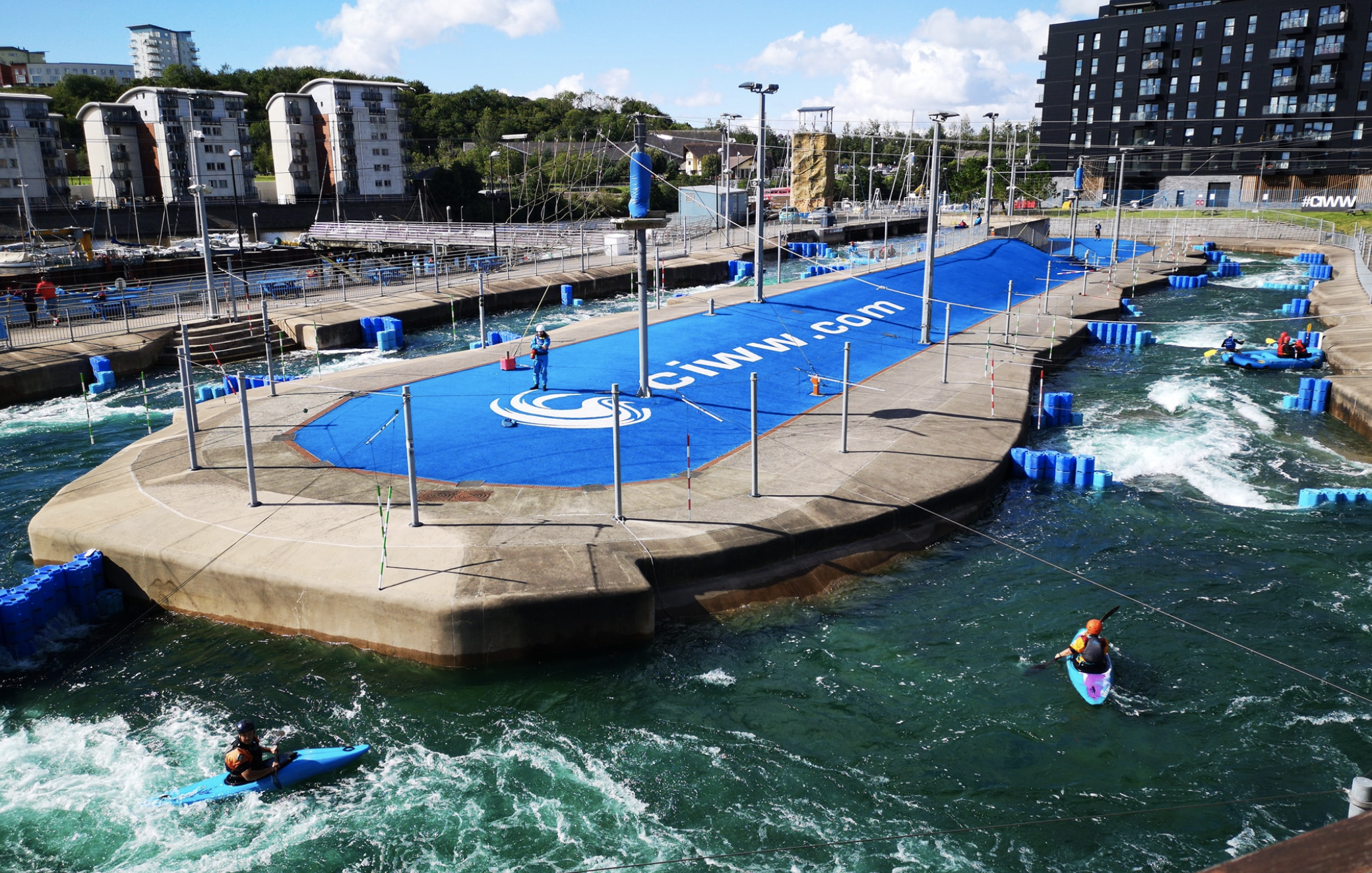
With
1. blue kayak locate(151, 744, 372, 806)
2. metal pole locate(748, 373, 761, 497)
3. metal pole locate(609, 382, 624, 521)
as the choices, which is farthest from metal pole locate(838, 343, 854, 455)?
blue kayak locate(151, 744, 372, 806)

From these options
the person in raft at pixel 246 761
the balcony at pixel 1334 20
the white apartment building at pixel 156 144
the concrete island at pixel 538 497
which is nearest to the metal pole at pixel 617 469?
the concrete island at pixel 538 497

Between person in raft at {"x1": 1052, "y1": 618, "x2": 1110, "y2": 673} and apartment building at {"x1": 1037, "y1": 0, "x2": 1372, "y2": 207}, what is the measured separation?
320ft

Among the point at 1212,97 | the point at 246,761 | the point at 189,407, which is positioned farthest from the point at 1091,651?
the point at 1212,97

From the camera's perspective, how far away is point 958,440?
2356cm

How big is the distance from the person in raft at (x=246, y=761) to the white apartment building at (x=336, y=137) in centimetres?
11062

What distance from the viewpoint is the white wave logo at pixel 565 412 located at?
76.3ft

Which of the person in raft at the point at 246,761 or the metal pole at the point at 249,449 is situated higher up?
the metal pole at the point at 249,449

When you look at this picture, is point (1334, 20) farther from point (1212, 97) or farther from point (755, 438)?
point (755, 438)

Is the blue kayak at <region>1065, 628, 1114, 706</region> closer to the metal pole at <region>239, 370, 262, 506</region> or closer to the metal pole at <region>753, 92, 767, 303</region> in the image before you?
the metal pole at <region>239, 370, 262, 506</region>

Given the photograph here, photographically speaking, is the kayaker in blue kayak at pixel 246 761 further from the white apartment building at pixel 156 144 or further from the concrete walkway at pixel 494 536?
A: the white apartment building at pixel 156 144

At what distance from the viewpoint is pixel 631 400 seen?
83.3 ft

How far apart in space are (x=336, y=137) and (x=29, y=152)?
104 ft

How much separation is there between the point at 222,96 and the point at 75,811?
115m

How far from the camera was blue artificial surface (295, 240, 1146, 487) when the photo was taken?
2075 centimetres
